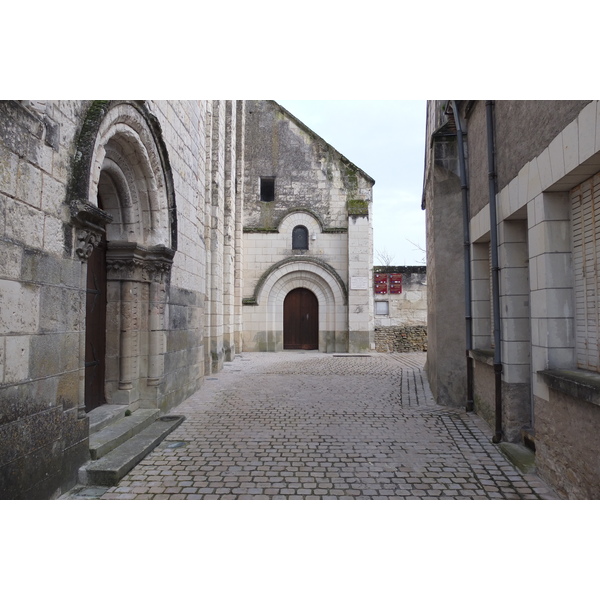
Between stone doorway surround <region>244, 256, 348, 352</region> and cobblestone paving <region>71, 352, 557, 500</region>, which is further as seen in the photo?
stone doorway surround <region>244, 256, 348, 352</region>

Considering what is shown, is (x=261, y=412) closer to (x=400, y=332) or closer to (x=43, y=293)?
(x=43, y=293)

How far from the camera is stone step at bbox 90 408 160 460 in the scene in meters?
3.97

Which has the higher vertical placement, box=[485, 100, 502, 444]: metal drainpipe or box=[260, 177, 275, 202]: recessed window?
box=[260, 177, 275, 202]: recessed window

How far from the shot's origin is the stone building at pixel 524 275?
3111mm

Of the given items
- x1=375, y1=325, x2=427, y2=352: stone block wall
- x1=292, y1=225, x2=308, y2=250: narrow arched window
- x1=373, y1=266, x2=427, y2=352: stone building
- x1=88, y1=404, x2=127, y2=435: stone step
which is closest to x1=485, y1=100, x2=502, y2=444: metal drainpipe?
x1=88, y1=404, x2=127, y2=435: stone step

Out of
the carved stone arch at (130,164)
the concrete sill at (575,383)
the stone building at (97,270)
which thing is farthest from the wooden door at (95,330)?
the concrete sill at (575,383)

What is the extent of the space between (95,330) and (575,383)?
4.68 m

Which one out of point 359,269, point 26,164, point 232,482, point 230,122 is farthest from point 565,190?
point 359,269

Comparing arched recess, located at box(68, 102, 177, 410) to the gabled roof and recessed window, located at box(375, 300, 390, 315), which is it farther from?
the gabled roof

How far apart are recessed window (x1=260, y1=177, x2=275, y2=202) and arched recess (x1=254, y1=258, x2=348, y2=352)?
2.60 meters

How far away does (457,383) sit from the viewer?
21.3 feet

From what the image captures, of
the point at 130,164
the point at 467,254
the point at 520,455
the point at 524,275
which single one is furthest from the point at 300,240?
the point at 520,455

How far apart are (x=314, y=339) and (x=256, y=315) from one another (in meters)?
2.32

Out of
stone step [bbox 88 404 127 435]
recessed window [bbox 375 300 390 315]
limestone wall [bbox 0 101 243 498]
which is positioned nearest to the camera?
limestone wall [bbox 0 101 243 498]
